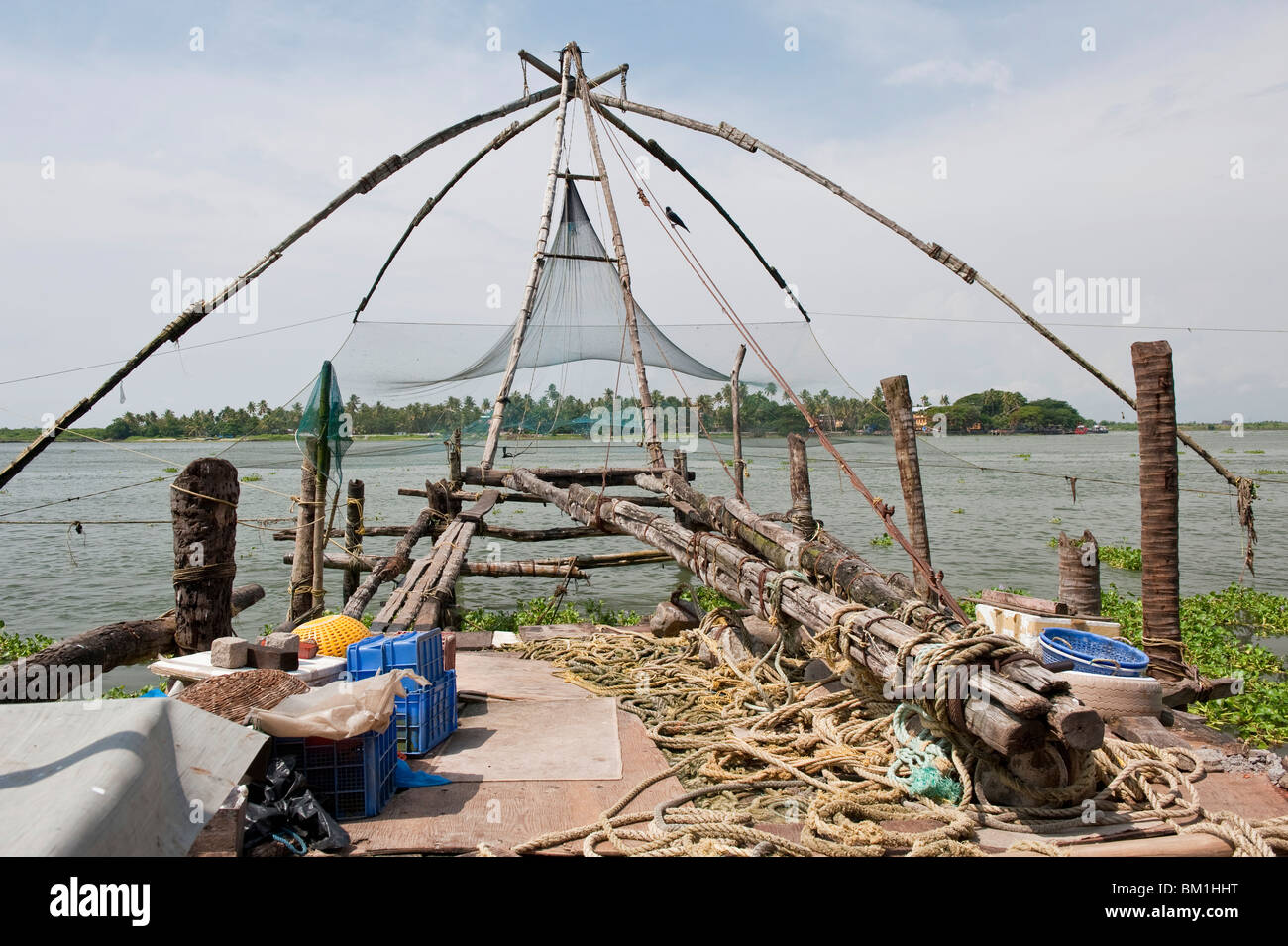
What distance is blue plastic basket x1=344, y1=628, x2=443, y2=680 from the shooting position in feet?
15.0

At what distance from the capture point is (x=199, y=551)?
5.66 metres

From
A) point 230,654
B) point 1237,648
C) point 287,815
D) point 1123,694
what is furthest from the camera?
point 1237,648

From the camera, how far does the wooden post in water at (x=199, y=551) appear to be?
559 cm

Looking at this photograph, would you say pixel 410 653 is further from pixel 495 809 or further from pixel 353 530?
pixel 353 530

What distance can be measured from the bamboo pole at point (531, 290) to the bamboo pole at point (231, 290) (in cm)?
73

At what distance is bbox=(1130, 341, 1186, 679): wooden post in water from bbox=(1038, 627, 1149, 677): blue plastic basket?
106cm

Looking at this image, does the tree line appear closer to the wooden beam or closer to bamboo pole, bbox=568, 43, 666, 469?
bamboo pole, bbox=568, 43, 666, 469

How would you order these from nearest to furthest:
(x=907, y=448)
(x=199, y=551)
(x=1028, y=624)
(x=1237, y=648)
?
(x=199, y=551) < (x=1028, y=624) < (x=907, y=448) < (x=1237, y=648)

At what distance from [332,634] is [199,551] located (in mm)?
1183

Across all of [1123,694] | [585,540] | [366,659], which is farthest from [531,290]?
[585,540]

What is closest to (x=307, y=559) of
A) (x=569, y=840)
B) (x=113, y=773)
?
(x=569, y=840)
